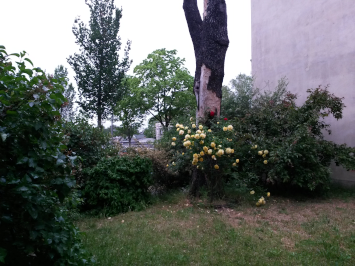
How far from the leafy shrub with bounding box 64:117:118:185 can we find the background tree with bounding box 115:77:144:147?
11634 mm

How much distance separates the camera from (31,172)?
214 cm

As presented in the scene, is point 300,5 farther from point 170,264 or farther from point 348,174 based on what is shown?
point 170,264

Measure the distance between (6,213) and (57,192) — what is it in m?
0.35

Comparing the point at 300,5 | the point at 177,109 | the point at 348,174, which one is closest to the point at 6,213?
the point at 348,174

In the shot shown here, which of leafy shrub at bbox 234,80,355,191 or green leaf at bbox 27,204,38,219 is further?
leafy shrub at bbox 234,80,355,191

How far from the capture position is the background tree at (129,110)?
19422 mm

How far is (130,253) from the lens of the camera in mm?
3914

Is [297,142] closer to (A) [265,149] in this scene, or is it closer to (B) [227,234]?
(A) [265,149]

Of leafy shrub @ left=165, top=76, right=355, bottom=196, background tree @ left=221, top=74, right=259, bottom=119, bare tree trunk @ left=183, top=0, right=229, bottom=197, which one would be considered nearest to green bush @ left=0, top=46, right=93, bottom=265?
leafy shrub @ left=165, top=76, right=355, bottom=196

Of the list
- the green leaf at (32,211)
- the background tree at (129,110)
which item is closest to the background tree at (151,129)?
the background tree at (129,110)

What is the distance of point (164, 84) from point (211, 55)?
1164cm

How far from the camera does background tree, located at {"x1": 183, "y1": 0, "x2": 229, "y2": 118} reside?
7215 mm

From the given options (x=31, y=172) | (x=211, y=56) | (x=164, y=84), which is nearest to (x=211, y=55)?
(x=211, y=56)

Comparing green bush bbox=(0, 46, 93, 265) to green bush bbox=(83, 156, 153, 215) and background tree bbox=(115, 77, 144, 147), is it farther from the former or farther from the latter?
background tree bbox=(115, 77, 144, 147)
